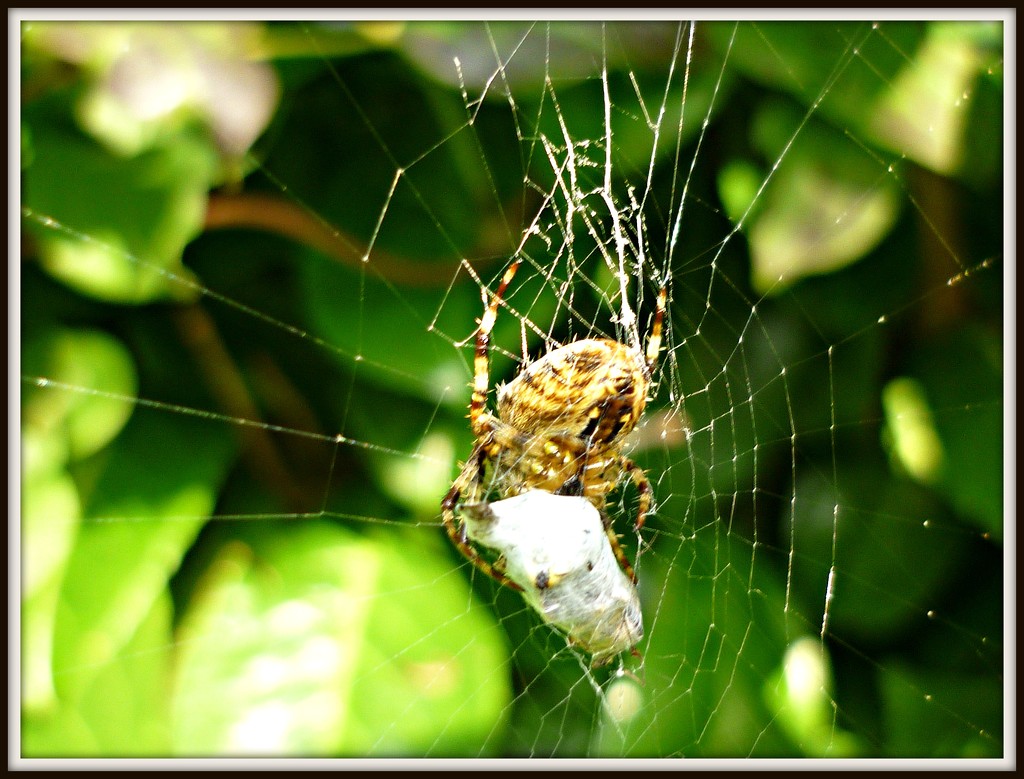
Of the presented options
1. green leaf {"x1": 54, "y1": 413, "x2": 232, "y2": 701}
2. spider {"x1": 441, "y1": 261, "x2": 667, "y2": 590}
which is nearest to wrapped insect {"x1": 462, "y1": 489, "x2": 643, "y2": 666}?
spider {"x1": 441, "y1": 261, "x2": 667, "y2": 590}

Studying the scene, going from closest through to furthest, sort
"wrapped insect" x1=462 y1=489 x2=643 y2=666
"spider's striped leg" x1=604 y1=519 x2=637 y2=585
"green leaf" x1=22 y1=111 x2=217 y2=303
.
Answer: "wrapped insect" x1=462 y1=489 x2=643 y2=666, "green leaf" x1=22 y1=111 x2=217 y2=303, "spider's striped leg" x1=604 y1=519 x2=637 y2=585

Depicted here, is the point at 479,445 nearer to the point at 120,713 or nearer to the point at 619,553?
the point at 619,553

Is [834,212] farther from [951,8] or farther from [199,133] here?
[199,133]

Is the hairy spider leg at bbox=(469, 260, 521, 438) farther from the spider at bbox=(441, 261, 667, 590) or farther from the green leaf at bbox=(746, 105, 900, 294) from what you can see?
the green leaf at bbox=(746, 105, 900, 294)

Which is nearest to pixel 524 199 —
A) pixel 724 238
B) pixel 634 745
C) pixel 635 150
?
pixel 635 150

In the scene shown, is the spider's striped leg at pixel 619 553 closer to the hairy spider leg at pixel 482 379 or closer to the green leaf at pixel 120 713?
the hairy spider leg at pixel 482 379

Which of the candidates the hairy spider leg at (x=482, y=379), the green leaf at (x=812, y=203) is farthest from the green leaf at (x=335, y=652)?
the green leaf at (x=812, y=203)

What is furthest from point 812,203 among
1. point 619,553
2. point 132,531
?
point 132,531
